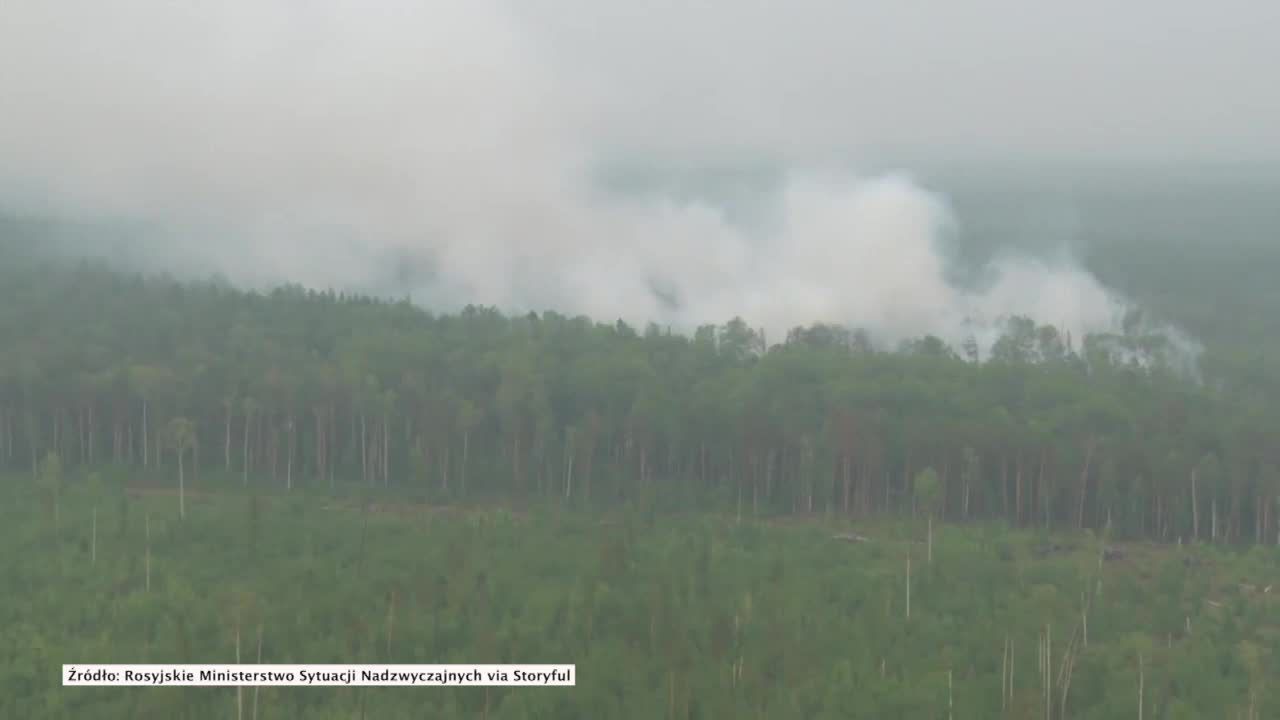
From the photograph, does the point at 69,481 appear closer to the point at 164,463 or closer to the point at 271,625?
the point at 164,463

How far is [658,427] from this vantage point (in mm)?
Result: 70375

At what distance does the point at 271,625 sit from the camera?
40406mm

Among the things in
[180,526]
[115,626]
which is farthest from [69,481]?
[115,626]

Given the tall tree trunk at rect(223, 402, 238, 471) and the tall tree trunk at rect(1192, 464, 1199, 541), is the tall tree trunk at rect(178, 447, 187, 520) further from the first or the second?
the tall tree trunk at rect(1192, 464, 1199, 541)

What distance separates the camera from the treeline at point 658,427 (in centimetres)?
6519

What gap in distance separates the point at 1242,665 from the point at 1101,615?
212 inches
